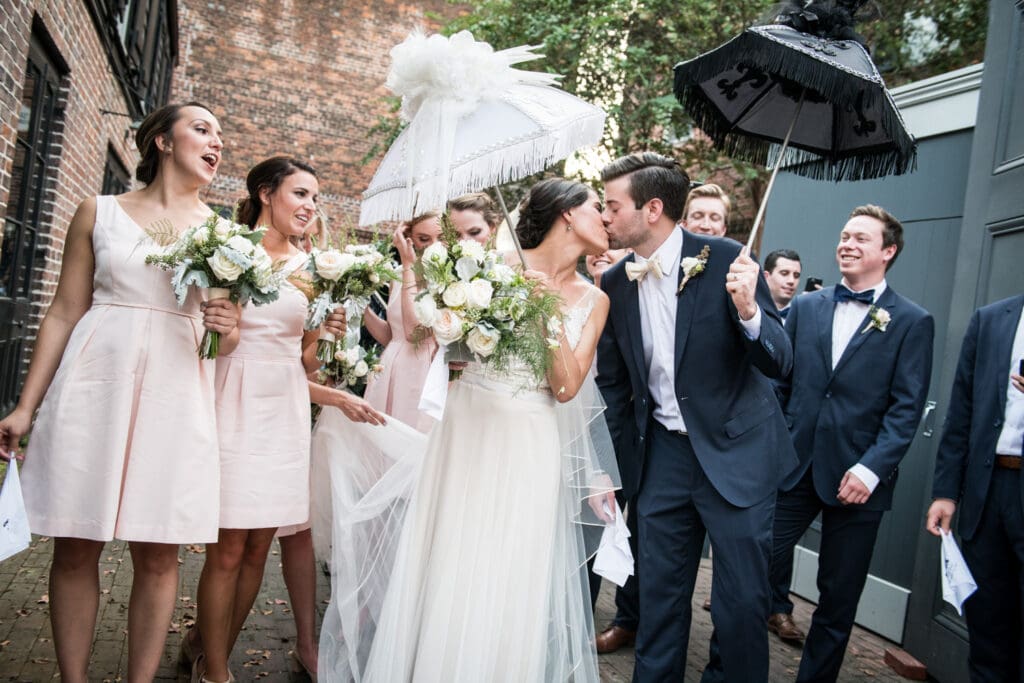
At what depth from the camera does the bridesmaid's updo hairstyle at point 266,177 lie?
402cm

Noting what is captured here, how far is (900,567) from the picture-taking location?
19.1 ft

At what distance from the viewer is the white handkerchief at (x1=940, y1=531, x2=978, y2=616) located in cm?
374

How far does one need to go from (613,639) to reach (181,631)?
2.36 meters

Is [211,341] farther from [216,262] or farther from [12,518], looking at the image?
[12,518]

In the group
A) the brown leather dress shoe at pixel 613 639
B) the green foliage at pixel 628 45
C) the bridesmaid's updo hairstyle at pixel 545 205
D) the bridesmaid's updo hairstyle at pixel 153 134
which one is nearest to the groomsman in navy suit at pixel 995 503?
the brown leather dress shoe at pixel 613 639

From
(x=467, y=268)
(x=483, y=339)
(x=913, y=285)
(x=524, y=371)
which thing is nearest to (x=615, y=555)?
(x=524, y=371)

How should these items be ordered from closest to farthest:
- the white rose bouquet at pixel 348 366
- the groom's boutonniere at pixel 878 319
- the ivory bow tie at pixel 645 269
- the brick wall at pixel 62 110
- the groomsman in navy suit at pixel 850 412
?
the ivory bow tie at pixel 645 269
the white rose bouquet at pixel 348 366
the groomsman in navy suit at pixel 850 412
the groom's boutonniere at pixel 878 319
the brick wall at pixel 62 110

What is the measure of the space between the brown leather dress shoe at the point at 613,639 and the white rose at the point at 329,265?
8.87 ft

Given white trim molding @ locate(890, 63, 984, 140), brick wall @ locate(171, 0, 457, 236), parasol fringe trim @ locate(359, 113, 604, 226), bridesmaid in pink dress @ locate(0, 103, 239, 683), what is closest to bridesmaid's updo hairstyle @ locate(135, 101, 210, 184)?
bridesmaid in pink dress @ locate(0, 103, 239, 683)

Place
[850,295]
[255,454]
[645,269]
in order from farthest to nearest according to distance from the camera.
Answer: [850,295] → [645,269] → [255,454]

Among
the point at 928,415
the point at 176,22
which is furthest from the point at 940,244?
the point at 176,22

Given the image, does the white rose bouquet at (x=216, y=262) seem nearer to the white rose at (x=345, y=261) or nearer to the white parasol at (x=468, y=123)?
the white rose at (x=345, y=261)

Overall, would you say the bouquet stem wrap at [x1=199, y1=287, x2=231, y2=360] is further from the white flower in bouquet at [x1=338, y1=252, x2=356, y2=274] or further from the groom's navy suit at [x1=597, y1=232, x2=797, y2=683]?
the groom's navy suit at [x1=597, y1=232, x2=797, y2=683]

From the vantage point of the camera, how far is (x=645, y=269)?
12.5ft
